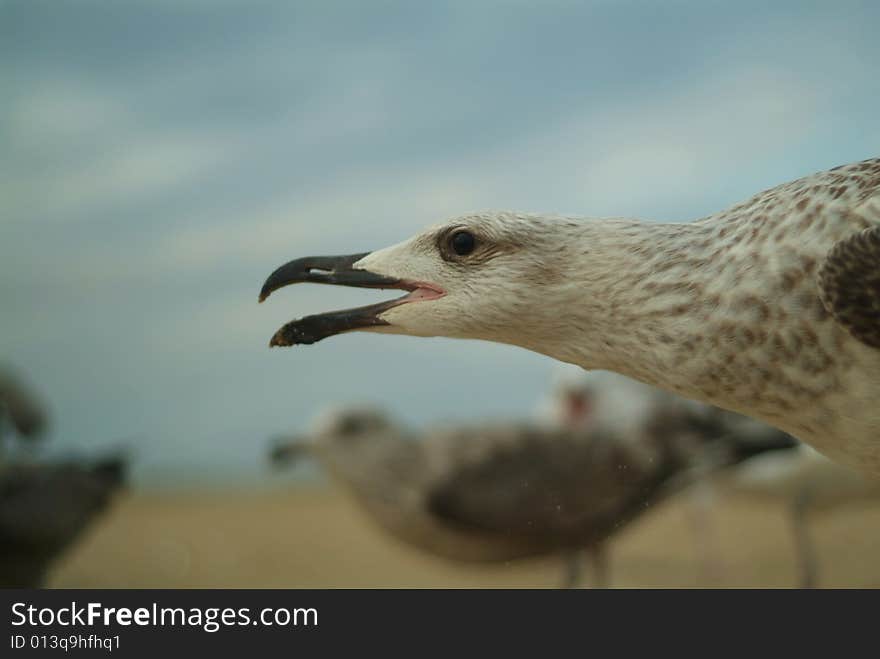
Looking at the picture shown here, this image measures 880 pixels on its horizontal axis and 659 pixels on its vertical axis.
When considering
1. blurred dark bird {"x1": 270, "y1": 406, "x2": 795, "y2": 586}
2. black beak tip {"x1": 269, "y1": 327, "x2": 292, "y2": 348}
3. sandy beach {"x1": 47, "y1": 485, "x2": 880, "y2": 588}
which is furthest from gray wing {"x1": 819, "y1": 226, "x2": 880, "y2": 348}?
sandy beach {"x1": 47, "y1": 485, "x2": 880, "y2": 588}

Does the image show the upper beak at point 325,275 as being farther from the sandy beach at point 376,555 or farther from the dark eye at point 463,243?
the sandy beach at point 376,555

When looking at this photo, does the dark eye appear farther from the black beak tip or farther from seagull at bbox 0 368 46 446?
seagull at bbox 0 368 46 446

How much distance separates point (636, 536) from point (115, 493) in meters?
3.13

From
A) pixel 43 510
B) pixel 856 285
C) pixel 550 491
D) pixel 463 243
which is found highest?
pixel 43 510

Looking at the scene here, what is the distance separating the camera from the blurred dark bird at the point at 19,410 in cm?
482

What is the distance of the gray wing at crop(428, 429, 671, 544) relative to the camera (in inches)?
158

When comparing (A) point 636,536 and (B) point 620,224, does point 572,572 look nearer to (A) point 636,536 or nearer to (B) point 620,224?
(A) point 636,536

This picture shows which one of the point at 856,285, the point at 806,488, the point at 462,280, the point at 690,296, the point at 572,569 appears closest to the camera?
the point at 856,285

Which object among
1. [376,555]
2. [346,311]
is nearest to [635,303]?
[346,311]

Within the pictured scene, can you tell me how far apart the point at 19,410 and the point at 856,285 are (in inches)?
171

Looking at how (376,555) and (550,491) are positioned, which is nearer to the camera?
(550,491)

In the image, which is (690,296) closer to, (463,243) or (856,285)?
(856,285)

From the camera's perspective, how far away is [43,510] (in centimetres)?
400

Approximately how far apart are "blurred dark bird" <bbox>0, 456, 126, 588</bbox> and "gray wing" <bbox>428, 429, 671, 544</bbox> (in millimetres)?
1442
